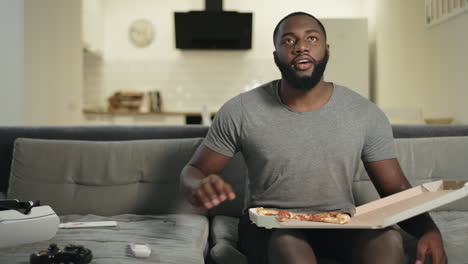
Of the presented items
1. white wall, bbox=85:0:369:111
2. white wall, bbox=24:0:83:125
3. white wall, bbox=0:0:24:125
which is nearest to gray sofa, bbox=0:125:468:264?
white wall, bbox=0:0:24:125

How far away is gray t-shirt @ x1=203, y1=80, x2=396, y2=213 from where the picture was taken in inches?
59.1

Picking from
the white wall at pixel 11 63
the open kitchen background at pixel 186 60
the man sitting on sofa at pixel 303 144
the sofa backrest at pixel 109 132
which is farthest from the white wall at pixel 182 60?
the man sitting on sofa at pixel 303 144

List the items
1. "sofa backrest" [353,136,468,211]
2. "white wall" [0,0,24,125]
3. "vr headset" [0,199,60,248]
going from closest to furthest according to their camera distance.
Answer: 1. "vr headset" [0,199,60,248]
2. "sofa backrest" [353,136,468,211]
3. "white wall" [0,0,24,125]

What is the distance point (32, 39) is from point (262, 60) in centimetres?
332

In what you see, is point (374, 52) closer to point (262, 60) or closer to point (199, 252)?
point (262, 60)

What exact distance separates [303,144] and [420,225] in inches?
15.7

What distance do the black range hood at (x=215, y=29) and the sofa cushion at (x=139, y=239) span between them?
185 inches

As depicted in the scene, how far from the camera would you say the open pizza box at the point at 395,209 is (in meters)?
1.17

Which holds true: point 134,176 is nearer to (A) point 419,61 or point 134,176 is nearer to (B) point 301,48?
(B) point 301,48

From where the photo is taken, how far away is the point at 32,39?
162 inches

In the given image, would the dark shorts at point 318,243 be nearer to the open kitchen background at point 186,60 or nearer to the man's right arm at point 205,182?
the man's right arm at point 205,182

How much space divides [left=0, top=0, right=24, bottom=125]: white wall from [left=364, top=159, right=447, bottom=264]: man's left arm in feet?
9.78

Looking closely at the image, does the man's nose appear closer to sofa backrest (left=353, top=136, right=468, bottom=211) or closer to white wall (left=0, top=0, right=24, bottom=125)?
sofa backrest (left=353, top=136, right=468, bottom=211)

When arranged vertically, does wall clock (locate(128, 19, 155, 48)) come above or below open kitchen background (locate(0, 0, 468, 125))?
above
